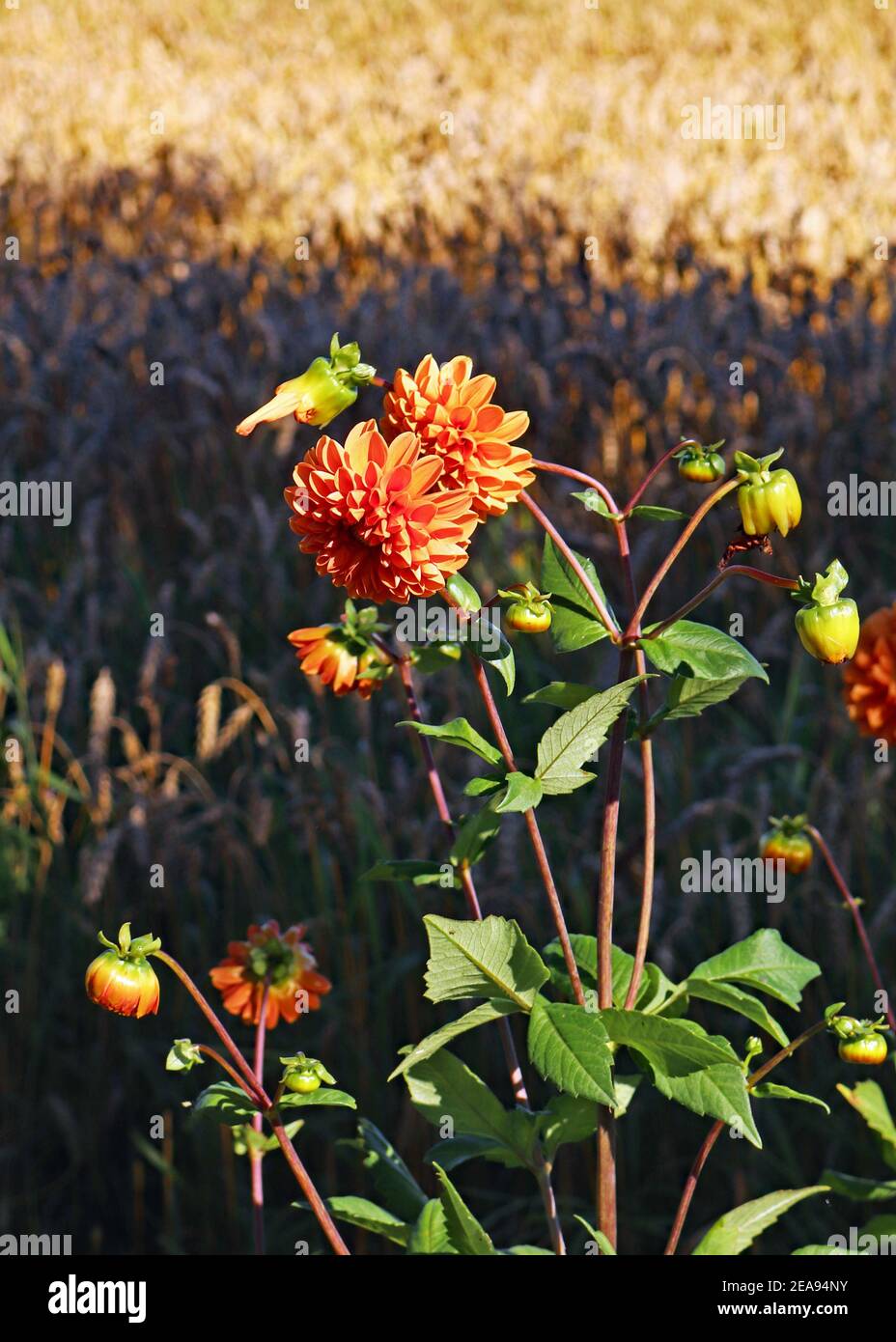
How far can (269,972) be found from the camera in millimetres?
1445

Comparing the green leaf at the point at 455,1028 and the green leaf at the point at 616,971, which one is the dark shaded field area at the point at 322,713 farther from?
the green leaf at the point at 455,1028

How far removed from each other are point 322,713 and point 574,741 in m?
1.51

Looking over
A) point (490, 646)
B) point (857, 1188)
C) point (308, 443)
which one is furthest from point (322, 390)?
point (308, 443)

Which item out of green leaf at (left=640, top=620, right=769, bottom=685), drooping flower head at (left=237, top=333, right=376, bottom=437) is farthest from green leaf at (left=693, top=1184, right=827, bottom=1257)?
drooping flower head at (left=237, top=333, right=376, bottom=437)

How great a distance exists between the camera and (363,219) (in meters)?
4.69

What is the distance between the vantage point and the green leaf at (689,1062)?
1.12m

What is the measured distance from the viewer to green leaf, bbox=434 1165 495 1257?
1.15m

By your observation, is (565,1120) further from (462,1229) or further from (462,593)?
(462,593)

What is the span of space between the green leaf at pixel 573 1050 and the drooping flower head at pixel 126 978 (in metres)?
0.30

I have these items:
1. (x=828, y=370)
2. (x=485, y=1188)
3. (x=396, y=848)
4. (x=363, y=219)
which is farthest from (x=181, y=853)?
(x=363, y=219)

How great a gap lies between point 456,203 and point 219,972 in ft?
12.0

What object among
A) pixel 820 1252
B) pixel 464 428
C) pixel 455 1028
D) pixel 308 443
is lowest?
pixel 820 1252

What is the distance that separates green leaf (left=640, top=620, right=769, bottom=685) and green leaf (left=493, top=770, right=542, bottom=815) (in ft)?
0.43

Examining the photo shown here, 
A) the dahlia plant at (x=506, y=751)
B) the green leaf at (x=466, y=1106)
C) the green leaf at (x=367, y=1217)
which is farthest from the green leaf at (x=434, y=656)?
the green leaf at (x=367, y=1217)
